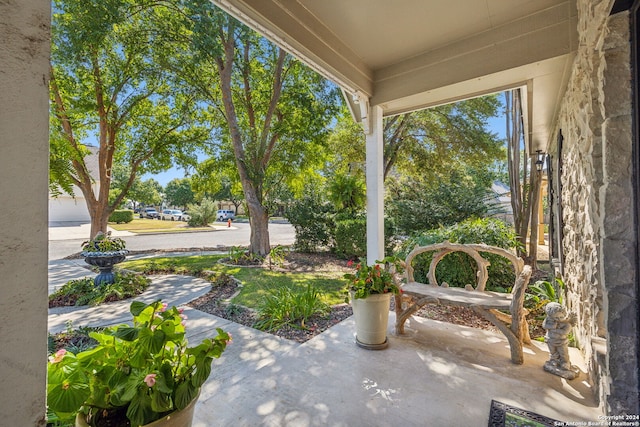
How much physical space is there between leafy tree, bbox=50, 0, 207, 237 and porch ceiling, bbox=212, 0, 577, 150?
4014 mm

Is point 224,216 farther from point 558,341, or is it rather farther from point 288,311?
point 558,341

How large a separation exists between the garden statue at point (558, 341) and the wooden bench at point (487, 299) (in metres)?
0.19

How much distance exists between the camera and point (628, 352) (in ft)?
4.56

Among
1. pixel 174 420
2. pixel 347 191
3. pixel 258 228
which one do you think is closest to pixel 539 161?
pixel 347 191

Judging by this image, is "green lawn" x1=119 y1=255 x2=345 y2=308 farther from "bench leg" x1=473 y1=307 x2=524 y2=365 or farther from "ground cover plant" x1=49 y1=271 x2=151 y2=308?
"bench leg" x1=473 y1=307 x2=524 y2=365

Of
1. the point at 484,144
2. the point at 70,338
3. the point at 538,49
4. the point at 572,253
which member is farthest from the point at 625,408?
the point at 484,144

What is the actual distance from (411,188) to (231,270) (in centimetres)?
525

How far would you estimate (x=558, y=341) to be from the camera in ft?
6.96

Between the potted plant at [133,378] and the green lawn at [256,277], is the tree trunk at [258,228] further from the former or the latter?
the potted plant at [133,378]

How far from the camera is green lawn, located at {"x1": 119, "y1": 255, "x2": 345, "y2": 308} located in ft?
14.3

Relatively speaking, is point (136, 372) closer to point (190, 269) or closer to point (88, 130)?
point (190, 269)

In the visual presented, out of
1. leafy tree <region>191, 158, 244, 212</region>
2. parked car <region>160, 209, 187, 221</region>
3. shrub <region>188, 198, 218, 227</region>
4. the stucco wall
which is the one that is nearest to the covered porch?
the stucco wall

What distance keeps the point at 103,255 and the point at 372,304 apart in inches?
167

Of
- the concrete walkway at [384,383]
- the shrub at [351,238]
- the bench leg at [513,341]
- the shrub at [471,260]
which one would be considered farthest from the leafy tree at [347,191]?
the bench leg at [513,341]
